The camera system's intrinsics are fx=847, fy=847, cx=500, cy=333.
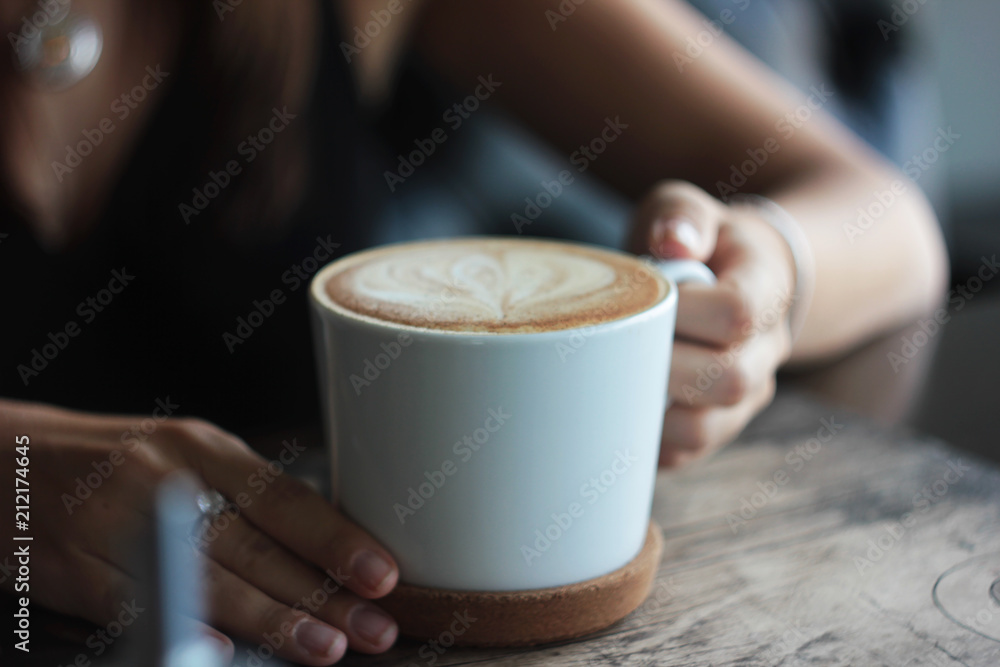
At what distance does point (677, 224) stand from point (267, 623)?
1.33ft

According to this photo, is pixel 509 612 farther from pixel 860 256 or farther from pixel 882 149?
pixel 882 149

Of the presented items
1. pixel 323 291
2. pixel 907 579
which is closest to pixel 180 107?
pixel 323 291

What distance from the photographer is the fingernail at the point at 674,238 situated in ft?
2.08

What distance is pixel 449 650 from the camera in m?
0.47

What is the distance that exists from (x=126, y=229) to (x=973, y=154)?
303 centimetres

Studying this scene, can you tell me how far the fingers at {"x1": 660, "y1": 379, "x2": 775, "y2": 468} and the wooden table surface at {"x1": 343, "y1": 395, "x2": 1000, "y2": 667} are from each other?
0.02 m

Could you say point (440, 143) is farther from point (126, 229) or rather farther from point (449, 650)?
point (449, 650)

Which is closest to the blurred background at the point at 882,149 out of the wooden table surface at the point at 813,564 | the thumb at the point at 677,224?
the wooden table surface at the point at 813,564

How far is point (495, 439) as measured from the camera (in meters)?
0.43

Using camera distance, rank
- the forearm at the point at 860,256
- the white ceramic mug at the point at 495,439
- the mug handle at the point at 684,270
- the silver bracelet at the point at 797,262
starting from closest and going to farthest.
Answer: the white ceramic mug at the point at 495,439 < the mug handle at the point at 684,270 < the silver bracelet at the point at 797,262 < the forearm at the point at 860,256

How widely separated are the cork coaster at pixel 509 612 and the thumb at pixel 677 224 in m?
0.26

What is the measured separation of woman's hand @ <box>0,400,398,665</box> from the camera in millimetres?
463

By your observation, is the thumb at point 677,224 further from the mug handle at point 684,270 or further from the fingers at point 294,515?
the fingers at point 294,515

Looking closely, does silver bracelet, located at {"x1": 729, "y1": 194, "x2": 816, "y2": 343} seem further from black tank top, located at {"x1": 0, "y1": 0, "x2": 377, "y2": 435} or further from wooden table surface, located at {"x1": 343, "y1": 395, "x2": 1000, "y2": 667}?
black tank top, located at {"x1": 0, "y1": 0, "x2": 377, "y2": 435}
